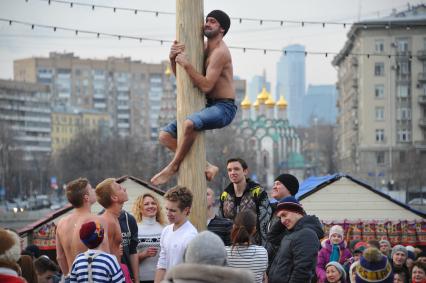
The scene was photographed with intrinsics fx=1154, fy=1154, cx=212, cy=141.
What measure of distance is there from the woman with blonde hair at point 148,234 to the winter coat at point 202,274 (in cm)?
470

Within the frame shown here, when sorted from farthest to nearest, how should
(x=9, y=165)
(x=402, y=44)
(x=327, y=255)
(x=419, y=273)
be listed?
(x=9, y=165)
(x=402, y=44)
(x=327, y=255)
(x=419, y=273)

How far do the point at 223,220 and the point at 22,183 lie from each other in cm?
12588

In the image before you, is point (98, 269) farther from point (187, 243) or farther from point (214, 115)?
point (214, 115)

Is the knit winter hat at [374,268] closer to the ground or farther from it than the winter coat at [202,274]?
closer to the ground

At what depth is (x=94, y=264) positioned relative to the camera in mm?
9945

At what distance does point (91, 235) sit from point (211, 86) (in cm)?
209

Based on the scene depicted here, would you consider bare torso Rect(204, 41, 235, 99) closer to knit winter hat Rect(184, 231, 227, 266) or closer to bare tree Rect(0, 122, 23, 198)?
knit winter hat Rect(184, 231, 227, 266)

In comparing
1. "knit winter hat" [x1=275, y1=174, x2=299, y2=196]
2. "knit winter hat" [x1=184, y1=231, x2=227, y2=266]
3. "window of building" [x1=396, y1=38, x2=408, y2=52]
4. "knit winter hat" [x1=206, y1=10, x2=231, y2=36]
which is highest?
"window of building" [x1=396, y1=38, x2=408, y2=52]

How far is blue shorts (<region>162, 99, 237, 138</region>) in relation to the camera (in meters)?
11.2

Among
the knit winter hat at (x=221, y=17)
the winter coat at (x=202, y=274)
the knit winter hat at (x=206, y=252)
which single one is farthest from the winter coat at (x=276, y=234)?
the winter coat at (x=202, y=274)

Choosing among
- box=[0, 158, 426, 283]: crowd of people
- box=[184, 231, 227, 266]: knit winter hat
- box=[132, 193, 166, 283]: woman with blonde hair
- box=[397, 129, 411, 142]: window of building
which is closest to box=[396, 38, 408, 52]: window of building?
box=[397, 129, 411, 142]: window of building

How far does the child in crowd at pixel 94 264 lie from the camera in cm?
993

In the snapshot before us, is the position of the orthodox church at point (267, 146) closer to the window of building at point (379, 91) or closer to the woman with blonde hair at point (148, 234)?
the window of building at point (379, 91)

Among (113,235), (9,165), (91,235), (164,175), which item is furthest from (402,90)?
(91,235)
